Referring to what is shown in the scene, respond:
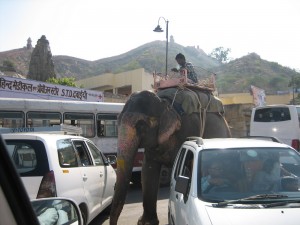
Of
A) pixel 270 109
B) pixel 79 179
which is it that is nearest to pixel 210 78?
pixel 79 179

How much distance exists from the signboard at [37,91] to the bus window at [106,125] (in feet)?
28.4

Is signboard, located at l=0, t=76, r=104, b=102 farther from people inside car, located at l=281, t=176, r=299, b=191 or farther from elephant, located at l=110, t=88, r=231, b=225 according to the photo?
people inside car, located at l=281, t=176, r=299, b=191

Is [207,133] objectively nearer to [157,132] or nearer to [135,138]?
[157,132]

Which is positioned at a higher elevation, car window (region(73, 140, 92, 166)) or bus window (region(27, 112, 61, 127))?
bus window (region(27, 112, 61, 127))

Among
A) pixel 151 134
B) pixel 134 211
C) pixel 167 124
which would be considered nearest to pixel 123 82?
pixel 134 211

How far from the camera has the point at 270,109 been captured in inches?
705

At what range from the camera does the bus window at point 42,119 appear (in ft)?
43.3

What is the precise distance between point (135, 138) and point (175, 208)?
8.79 feet

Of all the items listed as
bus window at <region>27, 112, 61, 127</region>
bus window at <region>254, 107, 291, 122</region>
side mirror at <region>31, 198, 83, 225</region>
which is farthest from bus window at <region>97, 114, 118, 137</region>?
side mirror at <region>31, 198, 83, 225</region>

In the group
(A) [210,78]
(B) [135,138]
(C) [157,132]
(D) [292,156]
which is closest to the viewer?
(D) [292,156]

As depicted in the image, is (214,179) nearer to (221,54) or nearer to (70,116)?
(70,116)

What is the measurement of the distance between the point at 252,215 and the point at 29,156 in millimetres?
3218

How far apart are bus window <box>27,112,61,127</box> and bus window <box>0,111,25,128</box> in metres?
0.20

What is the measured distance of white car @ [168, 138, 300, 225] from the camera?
13.9 ft
